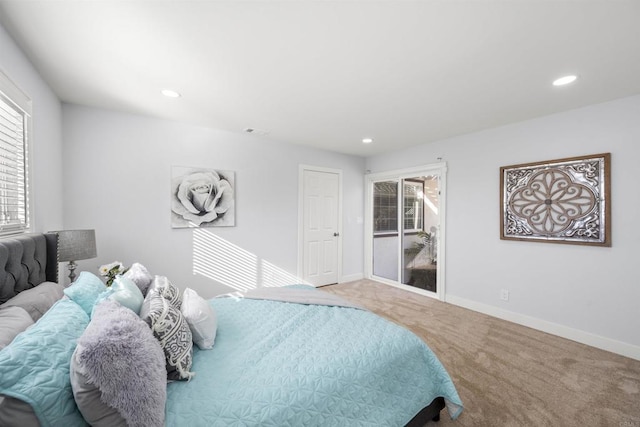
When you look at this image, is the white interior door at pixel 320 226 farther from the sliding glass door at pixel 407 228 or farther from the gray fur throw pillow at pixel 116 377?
the gray fur throw pillow at pixel 116 377

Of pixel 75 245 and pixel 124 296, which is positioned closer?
pixel 124 296

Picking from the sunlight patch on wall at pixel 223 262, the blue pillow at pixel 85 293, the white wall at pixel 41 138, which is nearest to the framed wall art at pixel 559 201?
the sunlight patch on wall at pixel 223 262

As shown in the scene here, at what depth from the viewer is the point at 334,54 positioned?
183cm

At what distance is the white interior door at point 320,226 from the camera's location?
438cm

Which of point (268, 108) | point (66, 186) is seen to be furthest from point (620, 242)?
point (66, 186)

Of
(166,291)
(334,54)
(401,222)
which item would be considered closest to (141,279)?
(166,291)

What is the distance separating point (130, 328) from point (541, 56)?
2871mm

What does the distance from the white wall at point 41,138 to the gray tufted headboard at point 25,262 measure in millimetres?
344

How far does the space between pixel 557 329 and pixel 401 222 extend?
235 cm

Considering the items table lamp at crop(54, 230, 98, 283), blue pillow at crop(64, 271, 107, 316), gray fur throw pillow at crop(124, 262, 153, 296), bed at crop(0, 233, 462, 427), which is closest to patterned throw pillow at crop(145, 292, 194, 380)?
bed at crop(0, 233, 462, 427)

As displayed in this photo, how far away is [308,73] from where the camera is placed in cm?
208

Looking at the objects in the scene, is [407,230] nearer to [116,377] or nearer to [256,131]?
[256,131]

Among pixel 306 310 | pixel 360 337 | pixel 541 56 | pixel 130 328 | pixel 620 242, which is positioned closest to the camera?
pixel 130 328

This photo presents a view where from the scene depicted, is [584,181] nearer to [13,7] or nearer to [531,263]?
[531,263]
